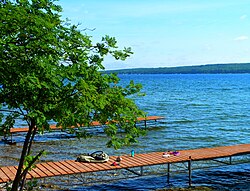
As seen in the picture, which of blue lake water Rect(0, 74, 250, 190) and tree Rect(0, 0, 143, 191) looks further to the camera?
blue lake water Rect(0, 74, 250, 190)

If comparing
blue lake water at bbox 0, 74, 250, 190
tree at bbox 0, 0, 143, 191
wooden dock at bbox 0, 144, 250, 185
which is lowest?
blue lake water at bbox 0, 74, 250, 190

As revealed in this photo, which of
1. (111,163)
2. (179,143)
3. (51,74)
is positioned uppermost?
(51,74)

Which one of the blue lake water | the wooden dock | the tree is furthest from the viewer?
the blue lake water

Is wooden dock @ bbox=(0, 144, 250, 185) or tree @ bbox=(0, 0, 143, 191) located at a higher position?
tree @ bbox=(0, 0, 143, 191)

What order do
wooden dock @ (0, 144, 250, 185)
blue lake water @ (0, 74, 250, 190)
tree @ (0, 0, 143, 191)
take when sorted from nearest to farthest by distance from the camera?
tree @ (0, 0, 143, 191), wooden dock @ (0, 144, 250, 185), blue lake water @ (0, 74, 250, 190)

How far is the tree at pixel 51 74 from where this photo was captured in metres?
4.21

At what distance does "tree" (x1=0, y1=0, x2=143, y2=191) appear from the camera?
4211 millimetres

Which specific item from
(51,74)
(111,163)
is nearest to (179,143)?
(111,163)

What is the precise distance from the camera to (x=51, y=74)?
422 cm

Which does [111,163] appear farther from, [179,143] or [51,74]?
[179,143]

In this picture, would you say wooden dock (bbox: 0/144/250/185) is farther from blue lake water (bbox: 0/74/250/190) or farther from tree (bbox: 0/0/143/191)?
tree (bbox: 0/0/143/191)

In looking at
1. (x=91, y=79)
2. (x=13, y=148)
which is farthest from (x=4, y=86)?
(x=13, y=148)

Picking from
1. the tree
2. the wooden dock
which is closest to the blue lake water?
the wooden dock

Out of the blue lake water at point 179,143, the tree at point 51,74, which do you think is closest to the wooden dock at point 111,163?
the blue lake water at point 179,143
